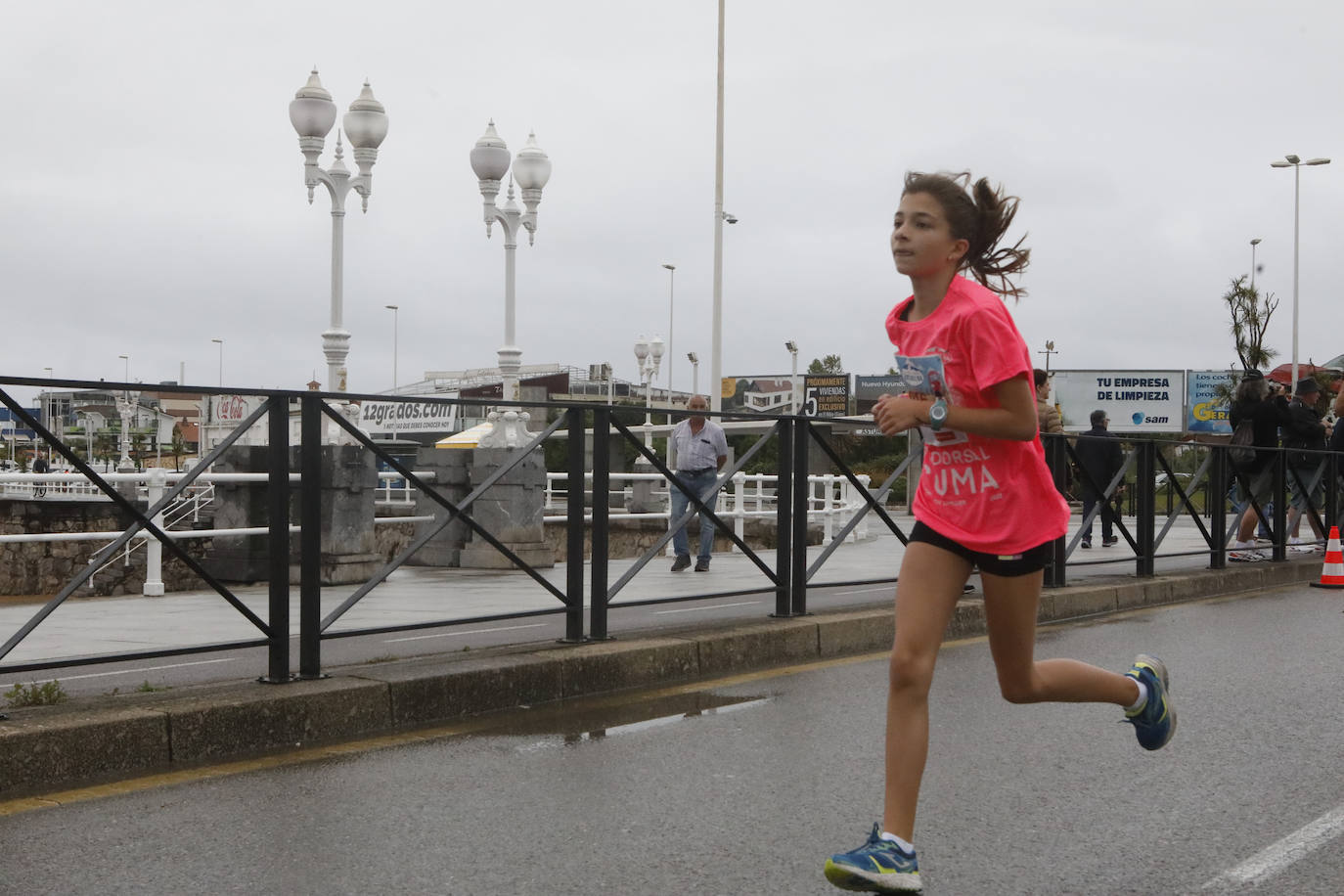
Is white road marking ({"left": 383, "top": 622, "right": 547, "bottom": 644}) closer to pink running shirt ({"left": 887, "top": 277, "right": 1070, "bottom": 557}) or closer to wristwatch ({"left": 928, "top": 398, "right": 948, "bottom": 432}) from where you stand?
pink running shirt ({"left": 887, "top": 277, "right": 1070, "bottom": 557})

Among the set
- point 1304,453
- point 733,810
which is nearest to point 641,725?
point 733,810

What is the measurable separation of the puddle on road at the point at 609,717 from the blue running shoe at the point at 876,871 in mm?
2160

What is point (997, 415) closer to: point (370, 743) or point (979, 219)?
point (979, 219)

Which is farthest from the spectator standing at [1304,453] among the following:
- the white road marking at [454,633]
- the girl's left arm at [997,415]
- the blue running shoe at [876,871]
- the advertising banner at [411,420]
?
the blue running shoe at [876,871]

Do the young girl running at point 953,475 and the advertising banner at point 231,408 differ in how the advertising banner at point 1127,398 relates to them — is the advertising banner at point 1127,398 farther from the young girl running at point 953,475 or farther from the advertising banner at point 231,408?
the young girl running at point 953,475

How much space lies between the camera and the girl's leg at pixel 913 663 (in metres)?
3.46

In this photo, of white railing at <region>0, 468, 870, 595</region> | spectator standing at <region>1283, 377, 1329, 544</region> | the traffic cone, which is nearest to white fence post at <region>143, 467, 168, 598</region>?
white railing at <region>0, 468, 870, 595</region>

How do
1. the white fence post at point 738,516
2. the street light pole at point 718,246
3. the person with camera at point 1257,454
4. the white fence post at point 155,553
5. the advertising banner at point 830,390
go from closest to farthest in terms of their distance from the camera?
1. the white fence post at point 155,553
2. the white fence post at point 738,516
3. the person with camera at point 1257,454
4. the street light pole at point 718,246
5. the advertising banner at point 830,390

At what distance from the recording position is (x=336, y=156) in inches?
704

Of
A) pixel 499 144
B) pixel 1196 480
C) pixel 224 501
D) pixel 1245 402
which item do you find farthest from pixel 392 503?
pixel 499 144

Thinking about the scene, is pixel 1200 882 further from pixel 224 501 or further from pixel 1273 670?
pixel 224 501

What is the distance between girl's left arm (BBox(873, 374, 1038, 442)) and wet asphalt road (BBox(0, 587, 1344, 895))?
45.1 inches

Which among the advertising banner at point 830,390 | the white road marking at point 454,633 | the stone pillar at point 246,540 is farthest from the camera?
the advertising banner at point 830,390

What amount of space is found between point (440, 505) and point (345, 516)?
0.44 meters
